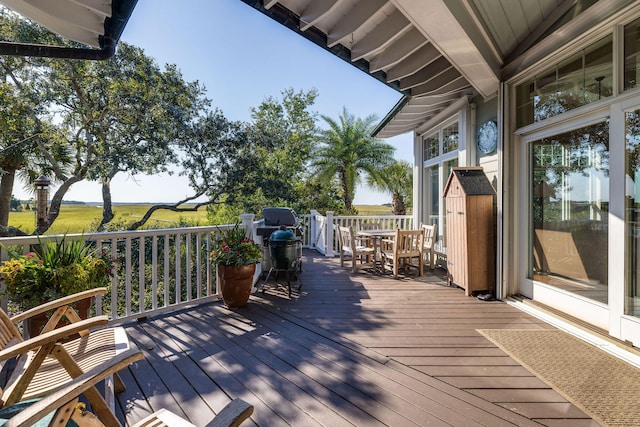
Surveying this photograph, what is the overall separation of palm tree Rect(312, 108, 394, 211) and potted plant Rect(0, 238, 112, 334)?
35.0 feet

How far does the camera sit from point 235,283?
342 centimetres

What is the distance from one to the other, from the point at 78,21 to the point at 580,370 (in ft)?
16.1

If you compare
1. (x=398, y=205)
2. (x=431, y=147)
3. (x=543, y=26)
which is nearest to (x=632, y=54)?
(x=543, y=26)

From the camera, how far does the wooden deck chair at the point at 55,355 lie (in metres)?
1.26

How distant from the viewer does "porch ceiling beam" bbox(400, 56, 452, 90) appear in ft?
12.9

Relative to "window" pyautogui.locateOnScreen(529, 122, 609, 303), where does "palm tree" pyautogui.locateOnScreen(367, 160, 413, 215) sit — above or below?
above

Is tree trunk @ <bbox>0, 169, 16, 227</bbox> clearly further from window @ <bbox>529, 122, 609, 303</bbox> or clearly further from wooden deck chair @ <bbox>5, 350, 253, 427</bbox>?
window @ <bbox>529, 122, 609, 303</bbox>

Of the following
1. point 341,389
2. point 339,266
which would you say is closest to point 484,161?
point 339,266

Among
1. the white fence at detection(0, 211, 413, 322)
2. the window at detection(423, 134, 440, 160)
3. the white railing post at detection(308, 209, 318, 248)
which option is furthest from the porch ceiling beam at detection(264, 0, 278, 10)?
the white railing post at detection(308, 209, 318, 248)

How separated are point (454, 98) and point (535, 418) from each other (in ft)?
14.7

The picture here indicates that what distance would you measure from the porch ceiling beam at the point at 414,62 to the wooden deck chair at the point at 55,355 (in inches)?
162

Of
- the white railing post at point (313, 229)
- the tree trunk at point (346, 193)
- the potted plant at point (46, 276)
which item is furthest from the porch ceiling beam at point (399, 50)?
the tree trunk at point (346, 193)

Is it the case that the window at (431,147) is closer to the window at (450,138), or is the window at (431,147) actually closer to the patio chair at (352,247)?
the window at (450,138)

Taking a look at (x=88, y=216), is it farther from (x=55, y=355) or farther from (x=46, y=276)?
(x=55, y=355)
